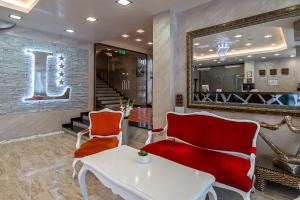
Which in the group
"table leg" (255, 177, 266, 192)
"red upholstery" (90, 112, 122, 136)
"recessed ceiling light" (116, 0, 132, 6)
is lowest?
"table leg" (255, 177, 266, 192)

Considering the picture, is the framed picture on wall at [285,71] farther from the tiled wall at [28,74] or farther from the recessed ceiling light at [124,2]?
the tiled wall at [28,74]

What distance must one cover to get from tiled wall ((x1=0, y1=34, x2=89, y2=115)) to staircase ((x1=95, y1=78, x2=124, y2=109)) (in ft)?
4.67

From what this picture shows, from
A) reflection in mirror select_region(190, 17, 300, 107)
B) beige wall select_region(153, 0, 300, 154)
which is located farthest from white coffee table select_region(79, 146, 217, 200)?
reflection in mirror select_region(190, 17, 300, 107)

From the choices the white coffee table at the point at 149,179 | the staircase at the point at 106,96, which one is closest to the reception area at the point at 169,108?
the white coffee table at the point at 149,179

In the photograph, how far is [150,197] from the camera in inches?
51.4

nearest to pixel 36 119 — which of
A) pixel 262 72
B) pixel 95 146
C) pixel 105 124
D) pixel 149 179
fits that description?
pixel 105 124

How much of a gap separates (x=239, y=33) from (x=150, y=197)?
2.59 meters

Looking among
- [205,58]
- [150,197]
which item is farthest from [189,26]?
[150,197]

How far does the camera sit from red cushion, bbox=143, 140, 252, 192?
5.95ft

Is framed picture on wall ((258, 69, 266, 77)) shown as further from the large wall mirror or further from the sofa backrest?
the sofa backrest

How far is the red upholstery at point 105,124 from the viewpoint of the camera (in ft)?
10.5

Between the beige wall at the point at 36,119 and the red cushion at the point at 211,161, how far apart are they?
362cm

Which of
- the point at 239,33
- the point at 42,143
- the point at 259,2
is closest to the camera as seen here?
the point at 259,2

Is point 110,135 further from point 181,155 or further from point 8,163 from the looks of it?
point 8,163
